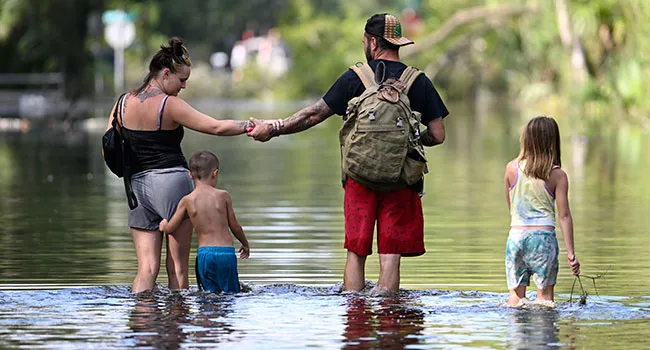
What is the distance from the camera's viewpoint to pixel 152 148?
995cm

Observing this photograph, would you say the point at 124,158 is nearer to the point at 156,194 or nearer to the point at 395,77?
the point at 156,194

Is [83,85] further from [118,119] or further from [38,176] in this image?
[118,119]

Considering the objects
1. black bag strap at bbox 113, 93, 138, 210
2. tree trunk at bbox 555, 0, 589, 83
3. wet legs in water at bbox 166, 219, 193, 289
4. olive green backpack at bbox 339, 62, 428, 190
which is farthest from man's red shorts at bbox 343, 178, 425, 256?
tree trunk at bbox 555, 0, 589, 83

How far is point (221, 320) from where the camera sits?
895 centimetres

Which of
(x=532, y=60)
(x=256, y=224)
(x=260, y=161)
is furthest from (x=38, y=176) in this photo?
(x=532, y=60)

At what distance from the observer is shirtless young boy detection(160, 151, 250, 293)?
9.77 metres

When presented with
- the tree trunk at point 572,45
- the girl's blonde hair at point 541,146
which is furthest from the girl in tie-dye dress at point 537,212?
the tree trunk at point 572,45

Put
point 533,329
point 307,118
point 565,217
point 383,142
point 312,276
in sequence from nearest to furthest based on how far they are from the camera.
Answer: point 533,329
point 565,217
point 383,142
point 307,118
point 312,276

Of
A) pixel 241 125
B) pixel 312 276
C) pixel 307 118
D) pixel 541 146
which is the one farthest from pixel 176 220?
pixel 541 146

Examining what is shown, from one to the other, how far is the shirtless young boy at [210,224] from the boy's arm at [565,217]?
1.89 m

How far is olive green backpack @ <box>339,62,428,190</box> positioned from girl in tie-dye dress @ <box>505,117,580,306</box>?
0.81 metres

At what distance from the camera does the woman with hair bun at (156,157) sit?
9.90 meters

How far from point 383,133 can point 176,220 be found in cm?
135

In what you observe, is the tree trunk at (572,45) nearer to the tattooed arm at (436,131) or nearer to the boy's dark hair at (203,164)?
the tattooed arm at (436,131)
